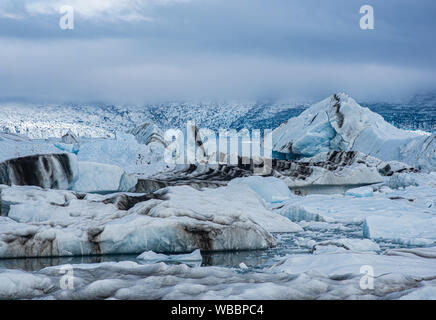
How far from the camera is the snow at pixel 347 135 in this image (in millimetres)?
27031

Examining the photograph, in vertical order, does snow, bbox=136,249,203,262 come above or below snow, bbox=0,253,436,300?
below

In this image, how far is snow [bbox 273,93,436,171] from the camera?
1064 inches

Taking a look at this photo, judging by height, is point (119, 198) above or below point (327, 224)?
above

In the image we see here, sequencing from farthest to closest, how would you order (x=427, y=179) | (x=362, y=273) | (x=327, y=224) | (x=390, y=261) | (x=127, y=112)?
(x=127, y=112)
(x=427, y=179)
(x=327, y=224)
(x=390, y=261)
(x=362, y=273)

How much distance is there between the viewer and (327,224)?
9242 millimetres

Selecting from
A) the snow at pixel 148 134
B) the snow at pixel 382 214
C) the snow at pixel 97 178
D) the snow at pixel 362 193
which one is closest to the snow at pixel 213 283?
the snow at pixel 382 214

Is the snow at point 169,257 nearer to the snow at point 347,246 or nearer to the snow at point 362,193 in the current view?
the snow at point 347,246

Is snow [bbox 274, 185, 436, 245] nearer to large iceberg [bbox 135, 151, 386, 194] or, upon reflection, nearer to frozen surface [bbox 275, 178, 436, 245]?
frozen surface [bbox 275, 178, 436, 245]

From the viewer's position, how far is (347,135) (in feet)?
89.8

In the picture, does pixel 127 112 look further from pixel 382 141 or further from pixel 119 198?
pixel 119 198

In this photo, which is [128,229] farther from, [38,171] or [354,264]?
[38,171]

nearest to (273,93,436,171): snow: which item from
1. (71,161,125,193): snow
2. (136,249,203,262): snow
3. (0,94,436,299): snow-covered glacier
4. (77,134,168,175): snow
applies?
(0,94,436,299): snow-covered glacier

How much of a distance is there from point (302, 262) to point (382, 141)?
24112 millimetres
